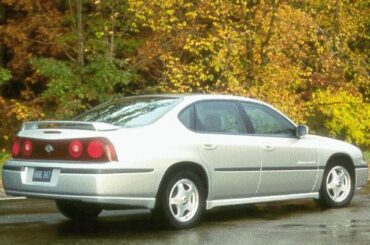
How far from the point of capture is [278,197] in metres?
10.9

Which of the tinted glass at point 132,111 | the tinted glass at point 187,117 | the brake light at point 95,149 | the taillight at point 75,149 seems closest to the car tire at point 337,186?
the tinted glass at point 187,117

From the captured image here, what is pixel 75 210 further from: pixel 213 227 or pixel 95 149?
pixel 213 227

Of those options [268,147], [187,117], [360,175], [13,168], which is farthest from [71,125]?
[360,175]

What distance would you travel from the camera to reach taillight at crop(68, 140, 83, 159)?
9.12 metres

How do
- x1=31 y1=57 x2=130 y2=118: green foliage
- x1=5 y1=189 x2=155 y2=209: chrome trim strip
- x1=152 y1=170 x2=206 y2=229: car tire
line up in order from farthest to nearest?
x1=31 y1=57 x2=130 y2=118: green foliage
x1=152 y1=170 x2=206 y2=229: car tire
x1=5 y1=189 x2=155 y2=209: chrome trim strip

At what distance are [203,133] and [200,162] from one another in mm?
388

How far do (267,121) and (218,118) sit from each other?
0.93 meters

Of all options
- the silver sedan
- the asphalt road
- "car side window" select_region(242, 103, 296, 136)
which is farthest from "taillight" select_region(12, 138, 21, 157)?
"car side window" select_region(242, 103, 296, 136)

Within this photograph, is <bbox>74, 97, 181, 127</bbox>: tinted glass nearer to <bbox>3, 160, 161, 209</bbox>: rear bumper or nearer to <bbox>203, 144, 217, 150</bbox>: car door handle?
<bbox>203, 144, 217, 150</bbox>: car door handle

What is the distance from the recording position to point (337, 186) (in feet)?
38.8

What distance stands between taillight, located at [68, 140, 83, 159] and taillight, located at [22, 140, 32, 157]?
2.00ft

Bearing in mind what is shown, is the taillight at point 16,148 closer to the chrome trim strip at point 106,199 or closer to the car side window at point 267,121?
the chrome trim strip at point 106,199

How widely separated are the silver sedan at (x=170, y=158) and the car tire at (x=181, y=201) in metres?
0.01

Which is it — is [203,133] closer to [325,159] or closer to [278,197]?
[278,197]
